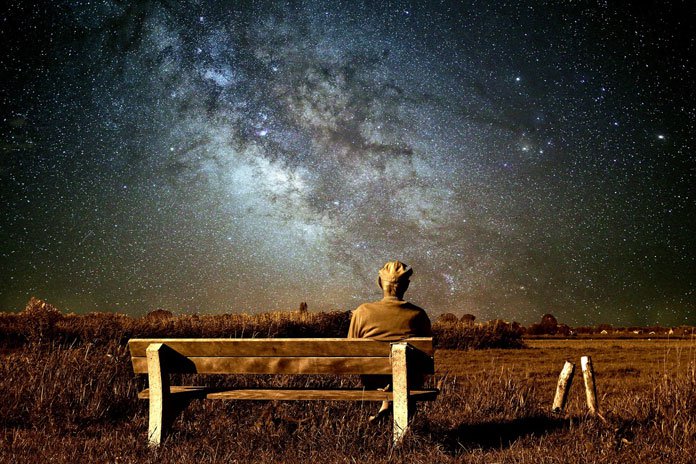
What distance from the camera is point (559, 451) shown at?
16.3 feet

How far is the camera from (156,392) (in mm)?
5336

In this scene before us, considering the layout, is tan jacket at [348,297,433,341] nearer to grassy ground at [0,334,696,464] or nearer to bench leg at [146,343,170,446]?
grassy ground at [0,334,696,464]

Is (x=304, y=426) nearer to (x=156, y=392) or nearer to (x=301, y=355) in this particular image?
(x=301, y=355)

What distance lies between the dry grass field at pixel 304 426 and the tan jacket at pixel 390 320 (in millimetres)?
795

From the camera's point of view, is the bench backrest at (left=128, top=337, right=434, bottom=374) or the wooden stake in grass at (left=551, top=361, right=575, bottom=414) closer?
the bench backrest at (left=128, top=337, right=434, bottom=374)

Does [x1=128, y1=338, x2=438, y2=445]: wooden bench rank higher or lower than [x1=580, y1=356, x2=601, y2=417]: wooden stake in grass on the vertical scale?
higher

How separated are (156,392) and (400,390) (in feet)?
6.98

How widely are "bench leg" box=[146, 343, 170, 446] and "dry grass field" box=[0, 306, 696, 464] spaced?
14 centimetres

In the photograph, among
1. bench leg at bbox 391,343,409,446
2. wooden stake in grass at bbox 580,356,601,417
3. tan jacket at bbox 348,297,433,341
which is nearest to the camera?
bench leg at bbox 391,343,409,446

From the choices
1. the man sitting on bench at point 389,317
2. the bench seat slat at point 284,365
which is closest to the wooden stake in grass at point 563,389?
the man sitting on bench at point 389,317

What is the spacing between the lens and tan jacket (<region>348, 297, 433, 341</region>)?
587cm

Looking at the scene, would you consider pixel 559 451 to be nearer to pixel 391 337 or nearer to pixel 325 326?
pixel 391 337

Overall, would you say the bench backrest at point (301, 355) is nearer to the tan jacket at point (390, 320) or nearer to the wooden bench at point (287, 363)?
the wooden bench at point (287, 363)

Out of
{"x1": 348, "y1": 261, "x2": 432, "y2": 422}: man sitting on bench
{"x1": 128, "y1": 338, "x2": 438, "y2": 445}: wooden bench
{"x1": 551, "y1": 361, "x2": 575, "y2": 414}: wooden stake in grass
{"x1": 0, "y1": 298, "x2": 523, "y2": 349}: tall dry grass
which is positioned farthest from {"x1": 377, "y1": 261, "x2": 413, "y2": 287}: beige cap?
{"x1": 0, "y1": 298, "x2": 523, "y2": 349}: tall dry grass
